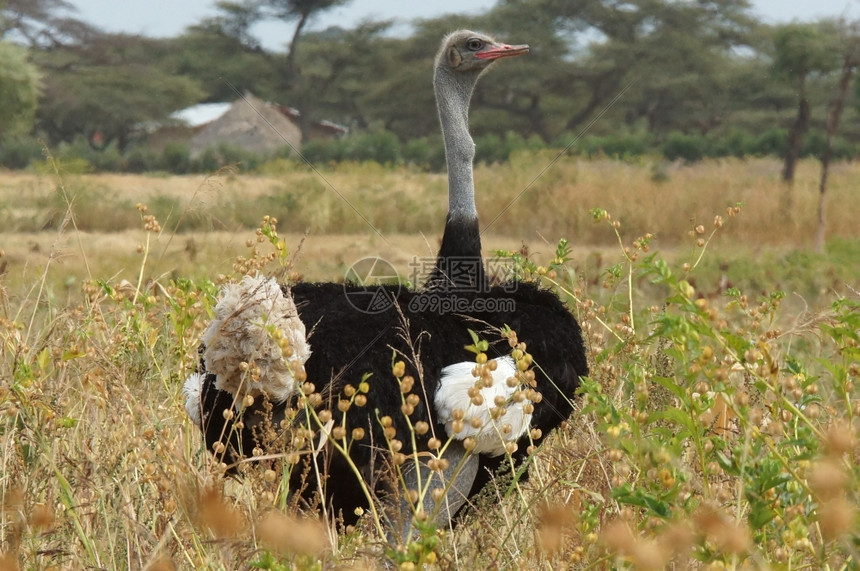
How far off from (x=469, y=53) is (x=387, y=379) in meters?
1.85

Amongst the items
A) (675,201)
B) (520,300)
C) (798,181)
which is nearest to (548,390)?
(520,300)

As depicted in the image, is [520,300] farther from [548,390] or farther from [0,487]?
[0,487]

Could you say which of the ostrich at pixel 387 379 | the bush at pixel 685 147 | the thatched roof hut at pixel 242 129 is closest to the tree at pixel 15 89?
the thatched roof hut at pixel 242 129

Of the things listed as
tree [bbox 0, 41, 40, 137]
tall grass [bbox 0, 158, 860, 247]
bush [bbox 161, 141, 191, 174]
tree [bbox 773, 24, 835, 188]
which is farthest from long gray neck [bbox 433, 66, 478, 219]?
bush [bbox 161, 141, 191, 174]

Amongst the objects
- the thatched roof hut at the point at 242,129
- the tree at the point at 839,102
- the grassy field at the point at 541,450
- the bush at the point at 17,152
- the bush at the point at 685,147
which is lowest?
the thatched roof hut at the point at 242,129

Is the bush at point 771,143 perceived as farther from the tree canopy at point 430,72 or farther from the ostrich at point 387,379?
the ostrich at point 387,379

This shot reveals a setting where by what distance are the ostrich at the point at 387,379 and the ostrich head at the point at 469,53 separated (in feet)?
2.42

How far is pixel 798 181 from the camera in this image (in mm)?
18516

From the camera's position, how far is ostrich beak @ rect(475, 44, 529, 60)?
408cm

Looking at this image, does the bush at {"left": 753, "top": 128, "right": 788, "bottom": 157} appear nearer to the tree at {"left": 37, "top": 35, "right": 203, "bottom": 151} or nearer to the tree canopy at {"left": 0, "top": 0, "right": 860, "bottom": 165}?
the tree canopy at {"left": 0, "top": 0, "right": 860, "bottom": 165}

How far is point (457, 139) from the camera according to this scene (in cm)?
373

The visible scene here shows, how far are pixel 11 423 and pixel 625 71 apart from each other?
3917cm

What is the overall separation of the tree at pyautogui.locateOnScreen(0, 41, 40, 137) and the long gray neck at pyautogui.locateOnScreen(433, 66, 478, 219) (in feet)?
81.1

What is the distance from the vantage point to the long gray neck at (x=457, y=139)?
355 centimetres
